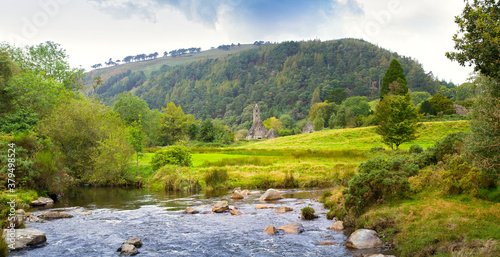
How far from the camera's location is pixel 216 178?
98.4ft

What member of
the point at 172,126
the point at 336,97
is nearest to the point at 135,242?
the point at 172,126

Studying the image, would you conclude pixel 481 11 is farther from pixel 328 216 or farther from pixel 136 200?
pixel 136 200

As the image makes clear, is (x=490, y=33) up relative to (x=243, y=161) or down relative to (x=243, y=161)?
up

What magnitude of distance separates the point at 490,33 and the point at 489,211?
20.4 ft

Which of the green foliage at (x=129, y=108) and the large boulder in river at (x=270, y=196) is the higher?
the green foliage at (x=129, y=108)

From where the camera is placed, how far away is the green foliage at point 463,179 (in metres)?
13.9

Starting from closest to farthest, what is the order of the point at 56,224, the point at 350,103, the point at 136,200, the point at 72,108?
the point at 56,224 → the point at 136,200 → the point at 72,108 → the point at 350,103

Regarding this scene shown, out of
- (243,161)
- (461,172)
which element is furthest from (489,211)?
(243,161)

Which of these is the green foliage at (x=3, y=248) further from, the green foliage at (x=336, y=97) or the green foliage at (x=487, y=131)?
the green foliage at (x=336, y=97)

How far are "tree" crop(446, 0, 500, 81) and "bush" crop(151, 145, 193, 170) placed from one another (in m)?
28.8

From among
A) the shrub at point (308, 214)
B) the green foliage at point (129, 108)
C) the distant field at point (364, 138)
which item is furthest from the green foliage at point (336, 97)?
the shrub at point (308, 214)

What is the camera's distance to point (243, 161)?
39.2 metres

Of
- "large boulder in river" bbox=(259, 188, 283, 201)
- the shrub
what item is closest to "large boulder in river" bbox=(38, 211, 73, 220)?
"large boulder in river" bbox=(259, 188, 283, 201)

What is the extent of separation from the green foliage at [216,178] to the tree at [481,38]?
22141 millimetres
